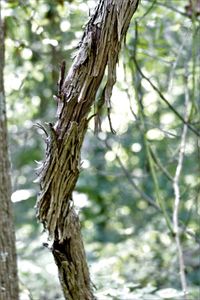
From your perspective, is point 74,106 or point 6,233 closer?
point 74,106

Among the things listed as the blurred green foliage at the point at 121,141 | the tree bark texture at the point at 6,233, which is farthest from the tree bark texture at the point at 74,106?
the tree bark texture at the point at 6,233

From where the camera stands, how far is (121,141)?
11.8ft

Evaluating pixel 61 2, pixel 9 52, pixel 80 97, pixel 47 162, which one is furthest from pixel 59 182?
pixel 9 52

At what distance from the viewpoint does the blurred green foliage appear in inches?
80.5

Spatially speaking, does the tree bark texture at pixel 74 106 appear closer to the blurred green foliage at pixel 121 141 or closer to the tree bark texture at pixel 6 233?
the blurred green foliage at pixel 121 141

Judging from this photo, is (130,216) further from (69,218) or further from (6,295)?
(69,218)

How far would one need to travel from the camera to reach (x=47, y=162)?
105cm

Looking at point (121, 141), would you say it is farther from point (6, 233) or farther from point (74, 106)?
point (74, 106)

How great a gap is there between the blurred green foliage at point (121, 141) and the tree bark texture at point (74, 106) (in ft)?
0.34

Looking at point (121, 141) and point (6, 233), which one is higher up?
point (121, 141)

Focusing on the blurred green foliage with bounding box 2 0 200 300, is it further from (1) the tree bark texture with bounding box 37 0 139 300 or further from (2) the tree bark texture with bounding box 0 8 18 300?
(2) the tree bark texture with bounding box 0 8 18 300

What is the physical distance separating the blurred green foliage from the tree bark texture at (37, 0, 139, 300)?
0.34 feet

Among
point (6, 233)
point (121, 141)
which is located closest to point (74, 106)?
point (6, 233)

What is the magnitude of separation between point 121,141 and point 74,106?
259 cm
